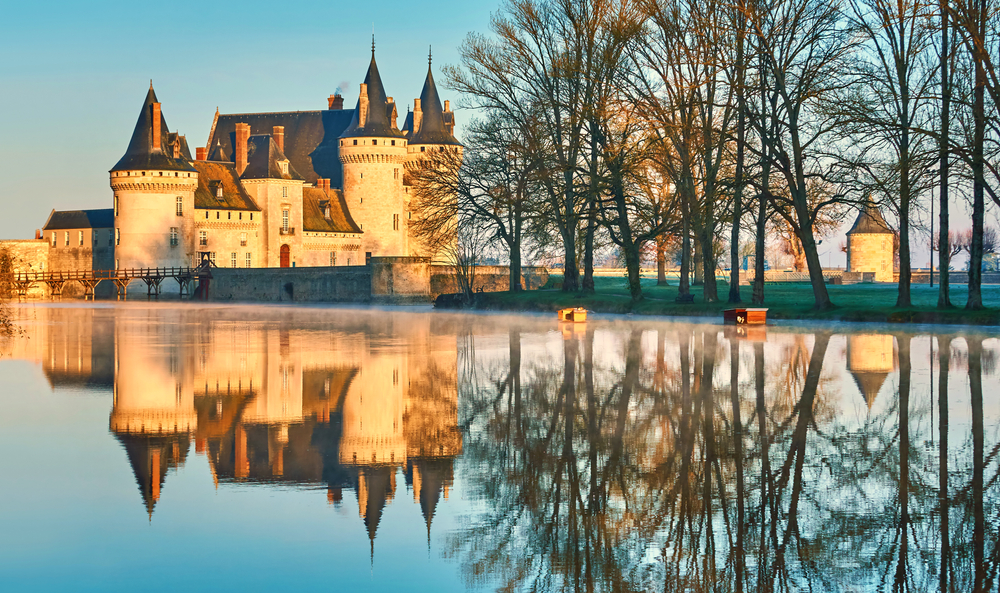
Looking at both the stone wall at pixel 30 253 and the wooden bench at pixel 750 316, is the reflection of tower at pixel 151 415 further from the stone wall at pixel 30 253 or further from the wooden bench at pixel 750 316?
the stone wall at pixel 30 253

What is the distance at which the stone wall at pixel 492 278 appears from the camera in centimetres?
6762

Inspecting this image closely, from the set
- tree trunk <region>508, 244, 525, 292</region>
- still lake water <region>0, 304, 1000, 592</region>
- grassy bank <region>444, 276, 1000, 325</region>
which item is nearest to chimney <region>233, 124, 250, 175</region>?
tree trunk <region>508, 244, 525, 292</region>

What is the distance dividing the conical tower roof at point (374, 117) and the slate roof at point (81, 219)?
2110 cm

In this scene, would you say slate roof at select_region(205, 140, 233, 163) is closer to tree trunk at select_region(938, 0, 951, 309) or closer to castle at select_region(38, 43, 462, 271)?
castle at select_region(38, 43, 462, 271)

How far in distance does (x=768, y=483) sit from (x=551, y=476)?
181cm

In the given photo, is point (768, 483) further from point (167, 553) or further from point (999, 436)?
point (167, 553)

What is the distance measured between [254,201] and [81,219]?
1662 cm

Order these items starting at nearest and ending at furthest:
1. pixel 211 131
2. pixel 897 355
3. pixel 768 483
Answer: pixel 768 483 → pixel 897 355 → pixel 211 131

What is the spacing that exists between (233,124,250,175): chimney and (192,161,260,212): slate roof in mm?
897

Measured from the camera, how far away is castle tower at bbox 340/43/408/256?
84.2m

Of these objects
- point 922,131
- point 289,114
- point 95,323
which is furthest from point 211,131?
point 922,131

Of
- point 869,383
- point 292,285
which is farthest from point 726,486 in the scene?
point 292,285

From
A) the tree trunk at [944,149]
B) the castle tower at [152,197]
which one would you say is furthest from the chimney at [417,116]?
the tree trunk at [944,149]

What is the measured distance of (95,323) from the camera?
36969 millimetres
